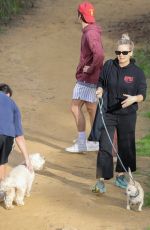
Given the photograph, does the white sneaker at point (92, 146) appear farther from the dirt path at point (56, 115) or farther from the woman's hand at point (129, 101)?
the woman's hand at point (129, 101)

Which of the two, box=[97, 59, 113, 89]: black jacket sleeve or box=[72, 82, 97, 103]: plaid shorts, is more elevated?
box=[97, 59, 113, 89]: black jacket sleeve

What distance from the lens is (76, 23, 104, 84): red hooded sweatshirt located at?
7.32 metres

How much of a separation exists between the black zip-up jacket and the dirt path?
102 centimetres

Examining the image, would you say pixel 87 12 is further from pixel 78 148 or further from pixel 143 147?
pixel 143 147

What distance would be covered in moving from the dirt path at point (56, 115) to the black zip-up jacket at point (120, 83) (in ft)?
3.36

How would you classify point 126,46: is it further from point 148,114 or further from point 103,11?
point 103,11

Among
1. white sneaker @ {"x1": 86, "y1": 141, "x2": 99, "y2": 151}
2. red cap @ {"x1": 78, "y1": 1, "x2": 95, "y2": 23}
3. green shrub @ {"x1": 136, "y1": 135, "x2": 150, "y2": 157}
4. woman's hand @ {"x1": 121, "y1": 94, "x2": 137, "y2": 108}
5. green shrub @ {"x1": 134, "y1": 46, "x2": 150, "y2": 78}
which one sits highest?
red cap @ {"x1": 78, "y1": 1, "x2": 95, "y2": 23}

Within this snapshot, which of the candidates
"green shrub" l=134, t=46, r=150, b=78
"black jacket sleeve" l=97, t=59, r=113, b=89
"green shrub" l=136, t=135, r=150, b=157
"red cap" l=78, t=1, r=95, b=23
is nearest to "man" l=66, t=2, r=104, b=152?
"red cap" l=78, t=1, r=95, b=23

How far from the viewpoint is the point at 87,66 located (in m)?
7.48

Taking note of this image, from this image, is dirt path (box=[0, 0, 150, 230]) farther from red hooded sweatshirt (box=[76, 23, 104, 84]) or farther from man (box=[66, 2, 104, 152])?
red hooded sweatshirt (box=[76, 23, 104, 84])

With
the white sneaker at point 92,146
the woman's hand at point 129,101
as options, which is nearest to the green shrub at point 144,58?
the white sneaker at point 92,146

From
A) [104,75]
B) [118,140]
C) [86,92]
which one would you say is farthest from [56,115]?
[104,75]

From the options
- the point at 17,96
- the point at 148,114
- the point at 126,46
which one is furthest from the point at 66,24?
the point at 126,46

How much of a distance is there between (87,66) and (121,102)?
1516 millimetres
